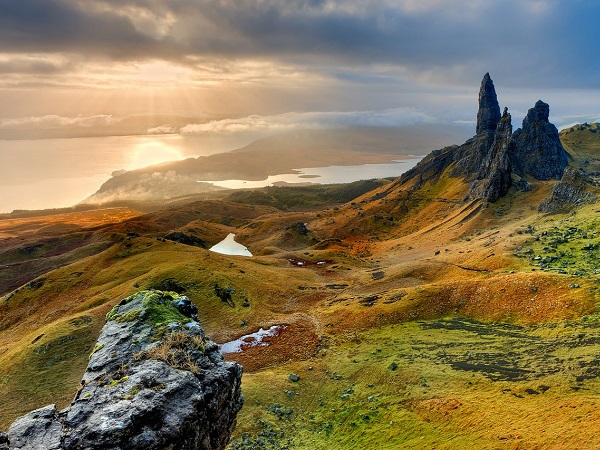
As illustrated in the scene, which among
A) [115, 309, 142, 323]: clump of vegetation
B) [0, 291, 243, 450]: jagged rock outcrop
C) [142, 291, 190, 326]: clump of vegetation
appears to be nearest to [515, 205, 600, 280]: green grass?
[0, 291, 243, 450]: jagged rock outcrop

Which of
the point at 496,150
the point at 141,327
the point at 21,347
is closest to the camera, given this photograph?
the point at 141,327

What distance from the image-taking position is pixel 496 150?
164125 millimetres

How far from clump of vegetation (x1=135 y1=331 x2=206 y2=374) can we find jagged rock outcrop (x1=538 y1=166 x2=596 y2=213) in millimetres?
105793

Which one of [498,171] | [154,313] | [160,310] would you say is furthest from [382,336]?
[498,171]

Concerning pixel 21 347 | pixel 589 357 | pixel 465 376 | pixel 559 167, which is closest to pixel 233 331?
pixel 21 347

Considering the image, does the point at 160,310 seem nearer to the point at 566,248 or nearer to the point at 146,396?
the point at 146,396

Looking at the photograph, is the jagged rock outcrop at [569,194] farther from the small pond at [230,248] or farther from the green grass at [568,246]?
the small pond at [230,248]

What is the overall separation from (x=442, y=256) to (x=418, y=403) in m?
67.2

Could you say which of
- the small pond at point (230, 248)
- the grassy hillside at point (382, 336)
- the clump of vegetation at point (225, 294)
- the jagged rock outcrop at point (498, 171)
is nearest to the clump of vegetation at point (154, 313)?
the grassy hillside at point (382, 336)

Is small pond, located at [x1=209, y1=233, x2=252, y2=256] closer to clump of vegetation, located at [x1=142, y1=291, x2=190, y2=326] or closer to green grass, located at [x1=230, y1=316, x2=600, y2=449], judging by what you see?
green grass, located at [x1=230, y1=316, x2=600, y2=449]

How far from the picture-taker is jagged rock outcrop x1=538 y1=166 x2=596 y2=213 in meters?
94.8

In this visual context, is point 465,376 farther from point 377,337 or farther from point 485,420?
point 377,337

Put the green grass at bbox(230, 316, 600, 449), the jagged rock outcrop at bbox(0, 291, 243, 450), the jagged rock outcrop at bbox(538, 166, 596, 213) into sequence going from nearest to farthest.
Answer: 1. the jagged rock outcrop at bbox(0, 291, 243, 450)
2. the green grass at bbox(230, 316, 600, 449)
3. the jagged rock outcrop at bbox(538, 166, 596, 213)

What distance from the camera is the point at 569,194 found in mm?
98562
